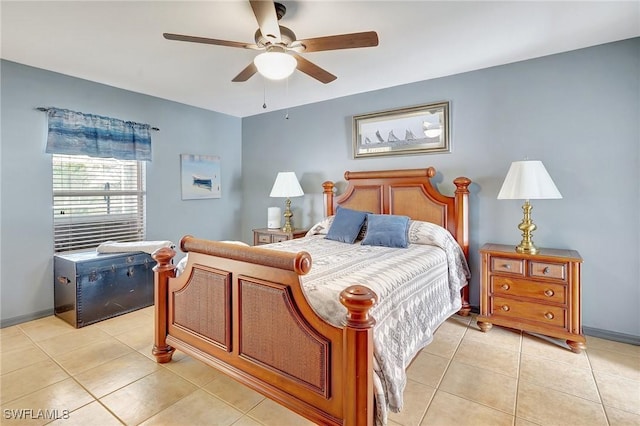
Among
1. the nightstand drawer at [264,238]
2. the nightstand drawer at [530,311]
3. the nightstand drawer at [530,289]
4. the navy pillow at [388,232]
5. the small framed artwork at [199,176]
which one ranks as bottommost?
the nightstand drawer at [530,311]

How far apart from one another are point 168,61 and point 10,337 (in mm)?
2828

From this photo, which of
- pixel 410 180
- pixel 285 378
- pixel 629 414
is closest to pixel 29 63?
pixel 285 378

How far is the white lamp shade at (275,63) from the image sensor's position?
1998 mm

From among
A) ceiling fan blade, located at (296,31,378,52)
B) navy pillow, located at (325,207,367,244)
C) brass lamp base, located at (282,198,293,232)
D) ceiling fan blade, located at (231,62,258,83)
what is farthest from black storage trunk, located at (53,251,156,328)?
ceiling fan blade, located at (296,31,378,52)

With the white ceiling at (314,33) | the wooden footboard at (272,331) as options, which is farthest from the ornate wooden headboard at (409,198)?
the wooden footboard at (272,331)

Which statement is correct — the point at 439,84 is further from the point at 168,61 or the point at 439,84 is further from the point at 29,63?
the point at 29,63

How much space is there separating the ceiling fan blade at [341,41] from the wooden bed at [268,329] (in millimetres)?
1324

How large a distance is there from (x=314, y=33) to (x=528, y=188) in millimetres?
2119

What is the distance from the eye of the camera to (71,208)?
3.45 metres

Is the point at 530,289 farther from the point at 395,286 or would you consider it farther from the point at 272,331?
the point at 272,331

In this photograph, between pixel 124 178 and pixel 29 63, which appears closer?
pixel 29 63

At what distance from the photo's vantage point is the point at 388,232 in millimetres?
3051

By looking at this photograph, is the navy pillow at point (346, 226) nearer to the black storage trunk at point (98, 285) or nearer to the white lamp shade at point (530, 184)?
the white lamp shade at point (530, 184)

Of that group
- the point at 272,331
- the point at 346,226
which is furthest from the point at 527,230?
the point at 272,331
